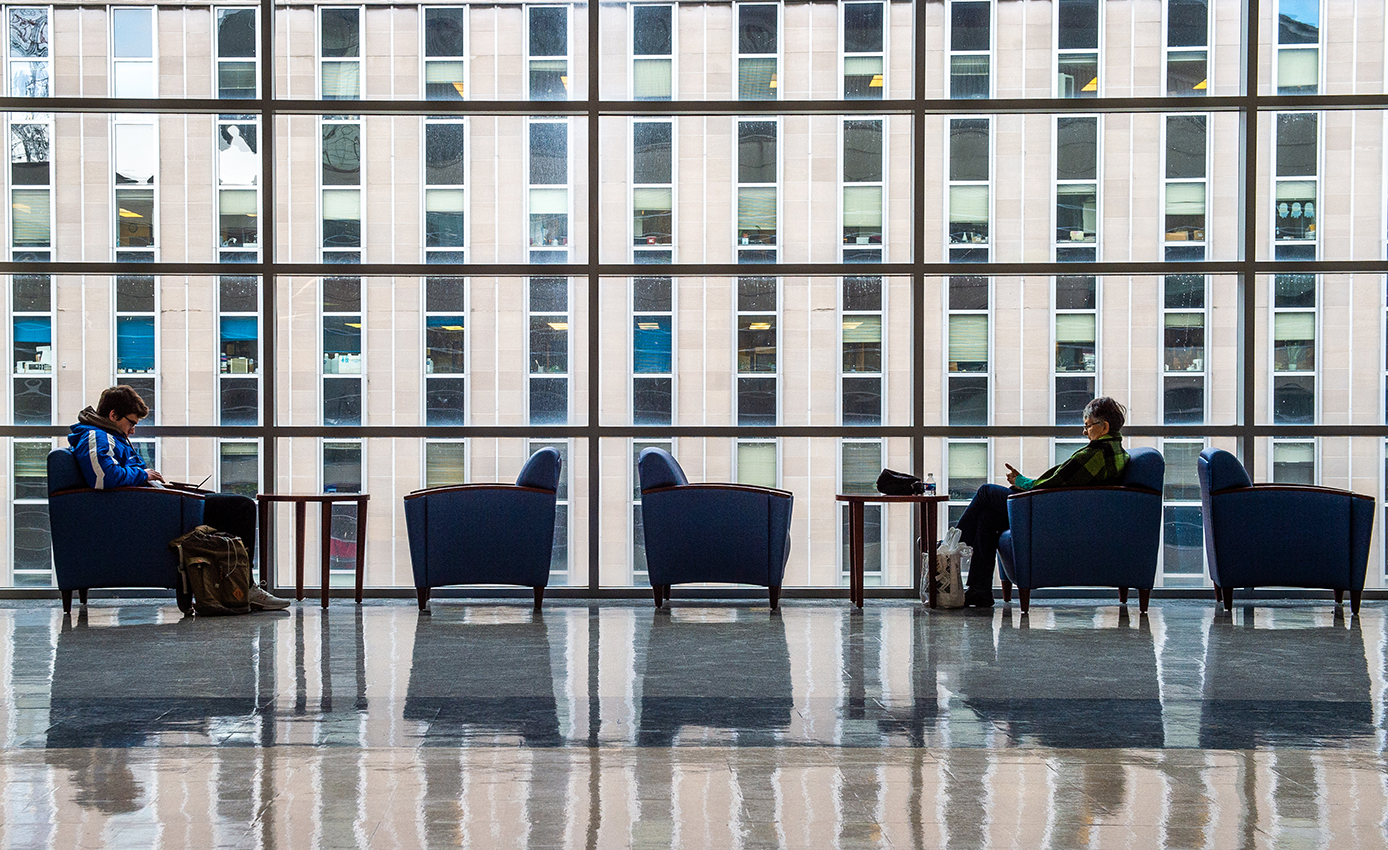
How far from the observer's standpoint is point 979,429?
7.21m

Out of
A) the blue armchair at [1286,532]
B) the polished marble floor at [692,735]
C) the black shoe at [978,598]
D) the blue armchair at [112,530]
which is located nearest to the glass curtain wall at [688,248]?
the black shoe at [978,598]

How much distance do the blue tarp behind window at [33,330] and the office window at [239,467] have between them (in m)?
1.24

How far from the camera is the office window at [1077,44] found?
7.42 meters

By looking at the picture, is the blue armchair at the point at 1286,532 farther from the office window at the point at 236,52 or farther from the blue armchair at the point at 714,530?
the office window at the point at 236,52

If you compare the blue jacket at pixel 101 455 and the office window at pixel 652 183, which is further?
the office window at pixel 652 183

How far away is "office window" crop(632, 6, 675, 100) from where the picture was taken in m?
7.41

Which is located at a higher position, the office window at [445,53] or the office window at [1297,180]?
the office window at [445,53]

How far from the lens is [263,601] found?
632 centimetres

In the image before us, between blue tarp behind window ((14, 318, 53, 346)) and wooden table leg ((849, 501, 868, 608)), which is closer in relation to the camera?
wooden table leg ((849, 501, 868, 608))

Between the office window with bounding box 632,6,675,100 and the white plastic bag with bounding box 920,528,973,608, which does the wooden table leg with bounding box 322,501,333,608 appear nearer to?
the office window with bounding box 632,6,675,100

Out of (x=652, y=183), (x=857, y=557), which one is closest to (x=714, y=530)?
(x=857, y=557)

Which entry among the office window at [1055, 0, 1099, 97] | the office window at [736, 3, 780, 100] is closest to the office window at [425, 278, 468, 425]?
the office window at [736, 3, 780, 100]

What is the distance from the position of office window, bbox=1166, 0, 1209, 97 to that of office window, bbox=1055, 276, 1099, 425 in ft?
4.10

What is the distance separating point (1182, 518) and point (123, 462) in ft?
19.5
